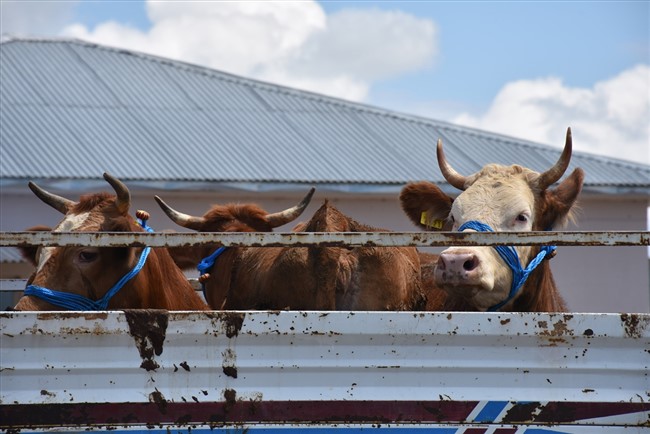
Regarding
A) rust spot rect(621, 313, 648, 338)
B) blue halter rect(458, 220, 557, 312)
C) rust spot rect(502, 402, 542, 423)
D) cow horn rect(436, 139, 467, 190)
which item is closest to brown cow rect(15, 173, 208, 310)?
blue halter rect(458, 220, 557, 312)

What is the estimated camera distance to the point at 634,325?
13.2ft

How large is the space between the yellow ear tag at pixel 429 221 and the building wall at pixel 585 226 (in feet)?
31.4

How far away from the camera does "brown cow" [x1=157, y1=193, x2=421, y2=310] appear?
613 centimetres

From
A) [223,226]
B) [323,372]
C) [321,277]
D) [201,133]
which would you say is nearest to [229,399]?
[323,372]

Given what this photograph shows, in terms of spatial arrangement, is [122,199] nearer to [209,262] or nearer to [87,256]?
[87,256]

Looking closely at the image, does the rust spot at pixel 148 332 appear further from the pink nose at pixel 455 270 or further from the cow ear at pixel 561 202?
the cow ear at pixel 561 202

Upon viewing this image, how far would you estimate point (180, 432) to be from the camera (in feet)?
12.8

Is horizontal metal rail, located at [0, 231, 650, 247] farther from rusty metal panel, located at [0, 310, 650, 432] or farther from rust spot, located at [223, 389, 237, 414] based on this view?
rust spot, located at [223, 389, 237, 414]

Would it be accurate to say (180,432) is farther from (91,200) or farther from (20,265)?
(20,265)

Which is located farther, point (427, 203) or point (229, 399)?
point (427, 203)

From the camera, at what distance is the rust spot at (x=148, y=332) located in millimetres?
3953

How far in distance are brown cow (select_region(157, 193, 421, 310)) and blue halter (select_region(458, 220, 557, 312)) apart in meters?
0.61

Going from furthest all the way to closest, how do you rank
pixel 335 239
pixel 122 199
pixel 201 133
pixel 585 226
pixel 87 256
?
pixel 201 133, pixel 585 226, pixel 122 199, pixel 87 256, pixel 335 239

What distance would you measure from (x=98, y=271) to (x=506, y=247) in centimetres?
228
